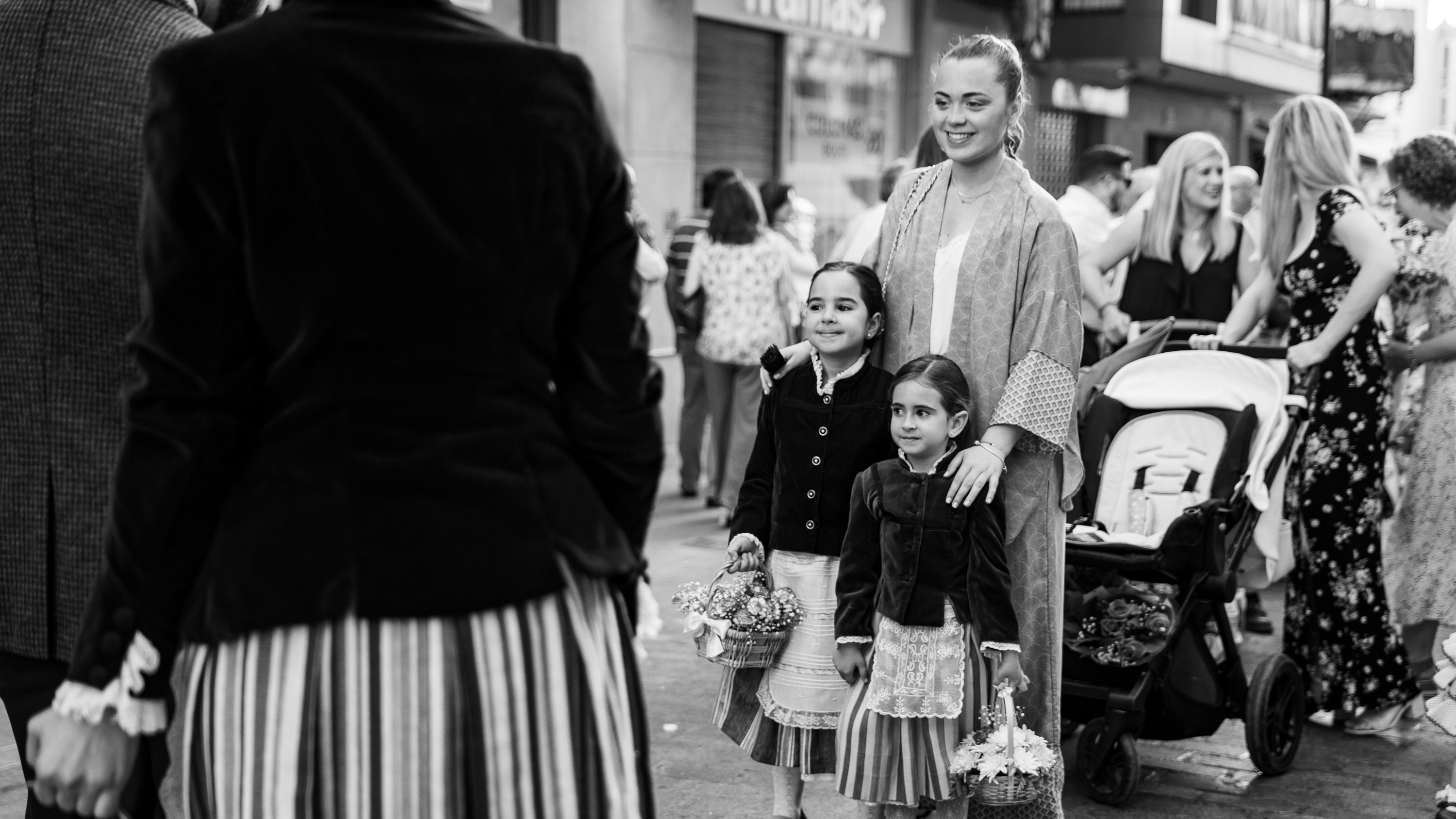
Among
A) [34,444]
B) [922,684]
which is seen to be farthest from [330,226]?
[922,684]

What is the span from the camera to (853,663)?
12.6 ft

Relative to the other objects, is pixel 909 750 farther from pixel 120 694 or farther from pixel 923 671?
pixel 120 694

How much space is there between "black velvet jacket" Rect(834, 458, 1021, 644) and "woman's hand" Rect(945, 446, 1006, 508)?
5 cm

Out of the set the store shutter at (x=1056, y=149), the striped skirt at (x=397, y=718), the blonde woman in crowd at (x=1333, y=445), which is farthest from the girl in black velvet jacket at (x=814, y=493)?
the store shutter at (x=1056, y=149)

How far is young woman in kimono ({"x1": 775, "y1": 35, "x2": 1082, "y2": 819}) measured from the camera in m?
3.70

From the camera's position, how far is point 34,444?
2.56m

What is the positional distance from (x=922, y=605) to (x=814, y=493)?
407 millimetres

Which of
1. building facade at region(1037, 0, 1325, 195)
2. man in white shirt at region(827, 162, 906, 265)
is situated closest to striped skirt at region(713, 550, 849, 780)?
man in white shirt at region(827, 162, 906, 265)

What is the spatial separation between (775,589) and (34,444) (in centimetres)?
196

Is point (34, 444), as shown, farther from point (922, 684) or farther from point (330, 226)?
point (922, 684)

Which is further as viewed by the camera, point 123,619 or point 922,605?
point 922,605

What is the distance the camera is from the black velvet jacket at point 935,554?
12.2 feet

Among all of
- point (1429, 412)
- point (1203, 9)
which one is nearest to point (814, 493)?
point (1429, 412)

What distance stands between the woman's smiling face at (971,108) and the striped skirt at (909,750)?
1.16m
